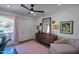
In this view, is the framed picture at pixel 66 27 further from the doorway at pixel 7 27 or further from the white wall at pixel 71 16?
the doorway at pixel 7 27

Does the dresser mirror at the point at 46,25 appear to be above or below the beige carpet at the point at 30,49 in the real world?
above

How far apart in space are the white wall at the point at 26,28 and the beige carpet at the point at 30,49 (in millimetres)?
147

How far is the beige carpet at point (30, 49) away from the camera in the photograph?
1836 millimetres

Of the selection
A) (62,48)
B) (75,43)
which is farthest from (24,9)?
(75,43)

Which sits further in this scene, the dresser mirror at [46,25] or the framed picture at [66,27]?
the dresser mirror at [46,25]

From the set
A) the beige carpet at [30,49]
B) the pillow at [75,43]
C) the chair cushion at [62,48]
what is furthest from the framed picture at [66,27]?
the beige carpet at [30,49]

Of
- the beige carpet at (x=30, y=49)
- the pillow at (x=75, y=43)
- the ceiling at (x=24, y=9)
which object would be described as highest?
the ceiling at (x=24, y=9)

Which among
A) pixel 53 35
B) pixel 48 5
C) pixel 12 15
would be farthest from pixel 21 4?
pixel 53 35

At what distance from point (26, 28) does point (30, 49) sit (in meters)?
0.45

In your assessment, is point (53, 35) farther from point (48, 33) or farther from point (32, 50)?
point (32, 50)

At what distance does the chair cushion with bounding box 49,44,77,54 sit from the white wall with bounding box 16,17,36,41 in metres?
0.50

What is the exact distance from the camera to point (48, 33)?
1965 millimetres

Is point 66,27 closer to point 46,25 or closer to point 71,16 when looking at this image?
point 71,16
